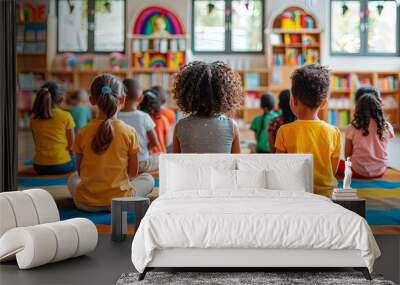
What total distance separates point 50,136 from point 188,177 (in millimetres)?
3097

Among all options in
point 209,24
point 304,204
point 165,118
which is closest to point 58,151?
point 165,118

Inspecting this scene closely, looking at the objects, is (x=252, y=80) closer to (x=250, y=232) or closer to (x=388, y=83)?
(x=388, y=83)

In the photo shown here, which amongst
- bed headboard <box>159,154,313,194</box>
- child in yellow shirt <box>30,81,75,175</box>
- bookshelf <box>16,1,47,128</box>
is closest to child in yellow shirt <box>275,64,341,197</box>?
bed headboard <box>159,154,313,194</box>

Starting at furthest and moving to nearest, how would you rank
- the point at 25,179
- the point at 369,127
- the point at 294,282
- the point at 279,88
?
1. the point at 279,88
2. the point at 25,179
3. the point at 369,127
4. the point at 294,282

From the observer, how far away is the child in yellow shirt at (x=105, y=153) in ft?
21.8

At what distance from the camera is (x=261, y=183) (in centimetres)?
584

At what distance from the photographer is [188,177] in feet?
19.3

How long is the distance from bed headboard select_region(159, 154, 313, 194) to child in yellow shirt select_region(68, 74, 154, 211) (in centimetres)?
75

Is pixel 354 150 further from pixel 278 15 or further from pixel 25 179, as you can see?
pixel 25 179

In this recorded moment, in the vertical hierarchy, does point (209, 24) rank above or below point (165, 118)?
above

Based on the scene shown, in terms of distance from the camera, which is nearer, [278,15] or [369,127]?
[369,127]

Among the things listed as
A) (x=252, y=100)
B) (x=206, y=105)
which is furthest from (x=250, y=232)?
(x=252, y=100)

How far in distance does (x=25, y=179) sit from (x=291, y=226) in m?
4.32

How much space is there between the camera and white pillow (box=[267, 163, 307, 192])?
5.89 m
